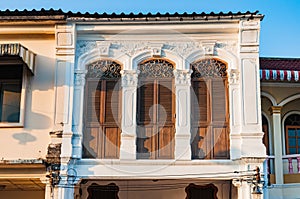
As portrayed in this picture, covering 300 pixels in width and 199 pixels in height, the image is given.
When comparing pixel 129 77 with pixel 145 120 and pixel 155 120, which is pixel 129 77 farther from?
pixel 155 120

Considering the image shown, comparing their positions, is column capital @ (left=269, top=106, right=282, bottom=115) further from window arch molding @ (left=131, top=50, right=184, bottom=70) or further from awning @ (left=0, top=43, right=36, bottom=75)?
awning @ (left=0, top=43, right=36, bottom=75)

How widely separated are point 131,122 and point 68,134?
58.9 inches

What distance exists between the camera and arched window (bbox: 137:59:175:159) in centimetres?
1174

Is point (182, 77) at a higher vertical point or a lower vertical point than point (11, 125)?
Result: higher

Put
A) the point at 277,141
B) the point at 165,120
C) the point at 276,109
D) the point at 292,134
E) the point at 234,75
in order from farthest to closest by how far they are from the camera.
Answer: the point at 292,134, the point at 276,109, the point at 277,141, the point at 234,75, the point at 165,120

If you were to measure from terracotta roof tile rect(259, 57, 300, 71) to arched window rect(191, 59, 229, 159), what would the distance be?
256 centimetres

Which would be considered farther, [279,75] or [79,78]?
[279,75]

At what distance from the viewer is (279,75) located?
1318 centimetres

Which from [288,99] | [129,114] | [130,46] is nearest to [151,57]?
[130,46]

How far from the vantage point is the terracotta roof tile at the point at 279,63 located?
14.3 meters

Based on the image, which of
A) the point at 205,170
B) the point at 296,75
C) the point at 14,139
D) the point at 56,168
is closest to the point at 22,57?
the point at 14,139

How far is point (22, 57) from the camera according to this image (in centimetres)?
1162

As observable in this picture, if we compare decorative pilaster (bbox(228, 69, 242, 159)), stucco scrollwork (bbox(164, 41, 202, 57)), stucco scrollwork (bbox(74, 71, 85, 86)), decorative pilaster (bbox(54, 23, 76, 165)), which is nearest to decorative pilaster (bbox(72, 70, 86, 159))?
stucco scrollwork (bbox(74, 71, 85, 86))

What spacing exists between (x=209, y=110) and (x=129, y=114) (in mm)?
1909
